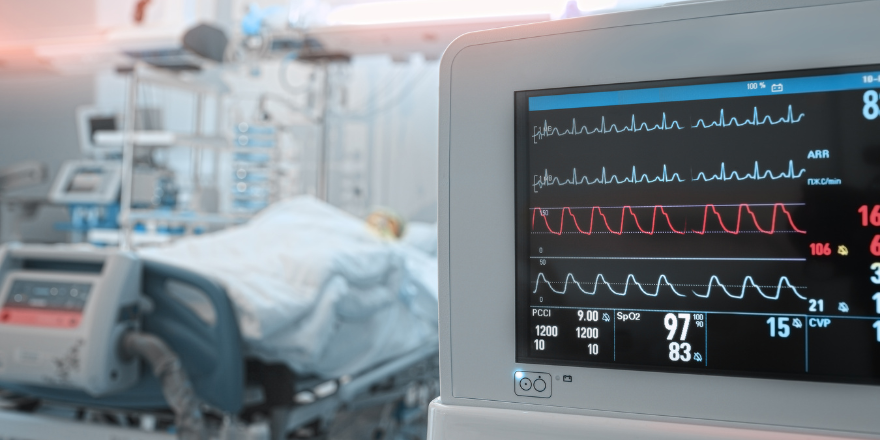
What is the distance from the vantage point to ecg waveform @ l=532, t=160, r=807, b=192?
569 millimetres

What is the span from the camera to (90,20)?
5.32 m

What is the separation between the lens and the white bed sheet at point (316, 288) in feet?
5.07

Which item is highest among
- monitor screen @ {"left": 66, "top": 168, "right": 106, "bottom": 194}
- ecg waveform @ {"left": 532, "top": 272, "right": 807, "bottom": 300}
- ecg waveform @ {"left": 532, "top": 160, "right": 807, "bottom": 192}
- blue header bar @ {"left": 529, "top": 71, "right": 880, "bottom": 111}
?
monitor screen @ {"left": 66, "top": 168, "right": 106, "bottom": 194}

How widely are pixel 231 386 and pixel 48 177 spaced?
16.5ft

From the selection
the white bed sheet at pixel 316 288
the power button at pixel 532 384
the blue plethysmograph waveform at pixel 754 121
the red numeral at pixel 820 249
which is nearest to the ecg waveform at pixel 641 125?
the blue plethysmograph waveform at pixel 754 121

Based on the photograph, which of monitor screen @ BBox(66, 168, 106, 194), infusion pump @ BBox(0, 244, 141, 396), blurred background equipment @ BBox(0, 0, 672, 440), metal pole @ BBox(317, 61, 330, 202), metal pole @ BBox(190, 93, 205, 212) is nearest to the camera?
infusion pump @ BBox(0, 244, 141, 396)

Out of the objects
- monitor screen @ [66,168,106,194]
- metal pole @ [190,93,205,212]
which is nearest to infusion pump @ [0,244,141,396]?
metal pole @ [190,93,205,212]

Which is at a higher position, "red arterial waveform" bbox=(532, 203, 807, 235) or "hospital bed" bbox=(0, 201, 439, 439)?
"red arterial waveform" bbox=(532, 203, 807, 235)

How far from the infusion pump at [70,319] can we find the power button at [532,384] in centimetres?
106

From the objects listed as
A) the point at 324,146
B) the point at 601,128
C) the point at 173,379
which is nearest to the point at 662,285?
the point at 601,128

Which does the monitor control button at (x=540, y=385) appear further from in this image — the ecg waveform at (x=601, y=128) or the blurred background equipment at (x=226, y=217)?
the blurred background equipment at (x=226, y=217)

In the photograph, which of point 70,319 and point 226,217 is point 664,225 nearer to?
point 70,319

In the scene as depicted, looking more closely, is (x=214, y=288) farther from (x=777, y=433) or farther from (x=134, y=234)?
(x=134, y=234)

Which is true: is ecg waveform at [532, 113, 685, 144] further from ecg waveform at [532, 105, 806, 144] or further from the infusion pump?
Answer: the infusion pump
